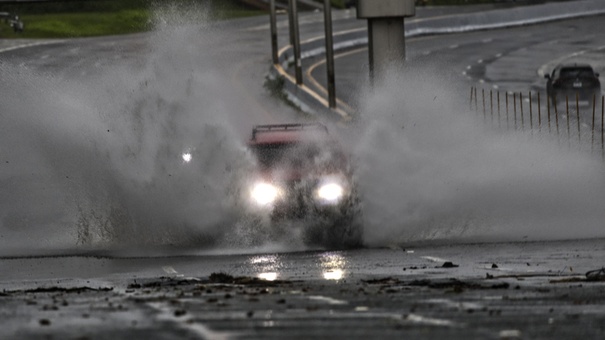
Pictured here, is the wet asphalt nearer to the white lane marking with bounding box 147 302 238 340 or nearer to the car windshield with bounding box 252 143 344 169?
the white lane marking with bounding box 147 302 238 340

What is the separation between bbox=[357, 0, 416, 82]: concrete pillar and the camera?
34.2 m

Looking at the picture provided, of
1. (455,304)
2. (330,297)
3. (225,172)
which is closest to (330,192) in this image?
(225,172)

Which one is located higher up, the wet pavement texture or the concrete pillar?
the concrete pillar

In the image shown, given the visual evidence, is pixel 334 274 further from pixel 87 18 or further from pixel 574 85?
pixel 87 18

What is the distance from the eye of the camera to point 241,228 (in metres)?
21.1

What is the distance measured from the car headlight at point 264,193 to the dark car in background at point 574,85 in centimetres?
3002

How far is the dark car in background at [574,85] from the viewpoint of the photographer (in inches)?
1971

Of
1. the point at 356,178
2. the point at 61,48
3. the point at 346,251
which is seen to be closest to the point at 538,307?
the point at 346,251

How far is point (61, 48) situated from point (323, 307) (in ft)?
212

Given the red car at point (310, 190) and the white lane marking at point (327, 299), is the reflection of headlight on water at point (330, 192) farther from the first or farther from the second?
the white lane marking at point (327, 299)

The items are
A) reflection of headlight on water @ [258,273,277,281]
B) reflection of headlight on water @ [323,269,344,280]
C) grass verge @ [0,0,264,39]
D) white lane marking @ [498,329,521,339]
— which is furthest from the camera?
grass verge @ [0,0,264,39]

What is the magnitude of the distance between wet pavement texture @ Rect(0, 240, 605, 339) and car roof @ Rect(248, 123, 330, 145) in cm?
284

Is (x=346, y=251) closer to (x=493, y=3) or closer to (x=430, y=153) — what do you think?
Answer: (x=430, y=153)

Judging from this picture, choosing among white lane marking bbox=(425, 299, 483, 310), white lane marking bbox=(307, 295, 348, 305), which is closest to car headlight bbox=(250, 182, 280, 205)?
white lane marking bbox=(307, 295, 348, 305)
